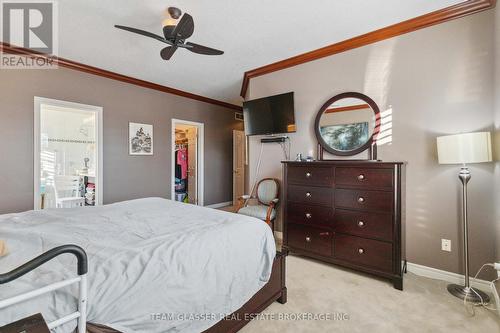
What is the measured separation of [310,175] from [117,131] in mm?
3285

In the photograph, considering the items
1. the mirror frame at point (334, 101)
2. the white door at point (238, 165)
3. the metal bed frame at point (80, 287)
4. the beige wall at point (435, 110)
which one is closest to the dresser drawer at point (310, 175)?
the mirror frame at point (334, 101)

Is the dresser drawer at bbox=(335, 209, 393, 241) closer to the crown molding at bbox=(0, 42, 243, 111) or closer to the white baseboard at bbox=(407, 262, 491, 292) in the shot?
the white baseboard at bbox=(407, 262, 491, 292)

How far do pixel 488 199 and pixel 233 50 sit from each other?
3.21m

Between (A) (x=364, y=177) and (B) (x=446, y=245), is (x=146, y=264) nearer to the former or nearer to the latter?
(A) (x=364, y=177)

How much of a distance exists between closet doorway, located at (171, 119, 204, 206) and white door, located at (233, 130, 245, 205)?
1.01 m

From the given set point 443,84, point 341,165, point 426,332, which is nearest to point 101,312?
point 426,332

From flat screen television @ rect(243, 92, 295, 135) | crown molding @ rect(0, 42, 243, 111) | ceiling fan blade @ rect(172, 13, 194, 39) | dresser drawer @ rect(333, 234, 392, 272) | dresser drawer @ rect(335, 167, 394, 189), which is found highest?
crown molding @ rect(0, 42, 243, 111)

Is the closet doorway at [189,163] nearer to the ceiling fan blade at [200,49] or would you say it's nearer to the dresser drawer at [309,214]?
the ceiling fan blade at [200,49]

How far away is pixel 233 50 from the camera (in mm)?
3146

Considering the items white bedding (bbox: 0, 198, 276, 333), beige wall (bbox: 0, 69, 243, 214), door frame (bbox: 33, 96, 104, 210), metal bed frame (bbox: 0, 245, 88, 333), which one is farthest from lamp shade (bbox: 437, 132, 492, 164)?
door frame (bbox: 33, 96, 104, 210)

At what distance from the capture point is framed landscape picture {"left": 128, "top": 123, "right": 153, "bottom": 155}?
4.18 meters

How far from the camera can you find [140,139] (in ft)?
14.0

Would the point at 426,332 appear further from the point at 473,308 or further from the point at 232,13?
the point at 232,13

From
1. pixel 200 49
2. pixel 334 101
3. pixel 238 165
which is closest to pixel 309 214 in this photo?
pixel 334 101
